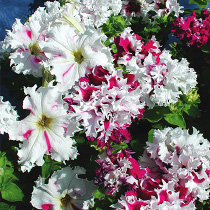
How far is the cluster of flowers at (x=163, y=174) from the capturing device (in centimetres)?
74

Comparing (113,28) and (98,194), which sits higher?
(113,28)

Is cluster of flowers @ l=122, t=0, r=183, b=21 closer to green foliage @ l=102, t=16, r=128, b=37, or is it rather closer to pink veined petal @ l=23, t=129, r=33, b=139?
green foliage @ l=102, t=16, r=128, b=37

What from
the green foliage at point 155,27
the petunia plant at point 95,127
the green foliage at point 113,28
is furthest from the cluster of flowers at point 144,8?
the petunia plant at point 95,127

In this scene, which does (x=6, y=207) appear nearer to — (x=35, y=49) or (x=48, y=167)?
(x=48, y=167)

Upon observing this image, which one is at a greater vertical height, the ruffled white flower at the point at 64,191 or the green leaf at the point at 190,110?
the green leaf at the point at 190,110

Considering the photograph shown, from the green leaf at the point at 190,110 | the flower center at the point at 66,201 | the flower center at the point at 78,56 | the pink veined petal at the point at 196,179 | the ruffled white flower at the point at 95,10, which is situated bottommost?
the flower center at the point at 66,201

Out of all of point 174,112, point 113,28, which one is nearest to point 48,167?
point 174,112

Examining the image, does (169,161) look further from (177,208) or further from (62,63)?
(62,63)

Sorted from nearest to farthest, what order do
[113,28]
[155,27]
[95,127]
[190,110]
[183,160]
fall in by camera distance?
[95,127], [183,160], [190,110], [113,28], [155,27]

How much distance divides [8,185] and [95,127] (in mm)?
356

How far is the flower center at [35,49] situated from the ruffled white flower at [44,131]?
0.20m

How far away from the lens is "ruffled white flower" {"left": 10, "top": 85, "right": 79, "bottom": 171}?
0.74 m

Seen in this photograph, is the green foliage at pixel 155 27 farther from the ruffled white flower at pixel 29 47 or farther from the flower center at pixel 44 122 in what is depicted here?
the flower center at pixel 44 122

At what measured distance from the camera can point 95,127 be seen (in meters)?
0.70
